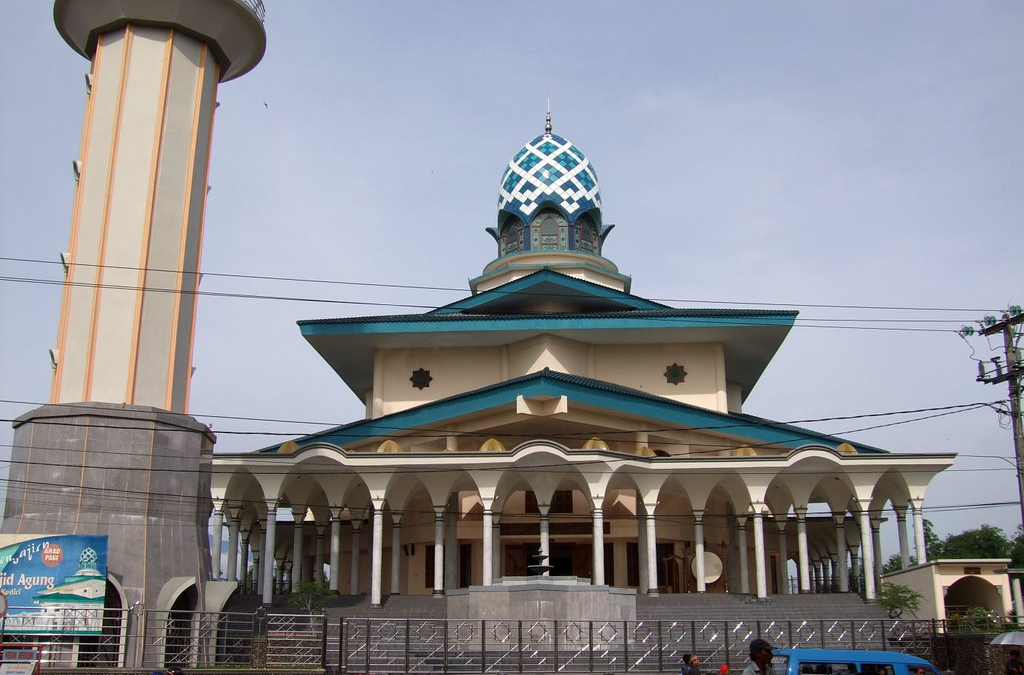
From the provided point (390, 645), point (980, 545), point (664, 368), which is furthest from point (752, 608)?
point (980, 545)

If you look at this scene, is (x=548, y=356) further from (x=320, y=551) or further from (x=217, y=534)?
(x=217, y=534)

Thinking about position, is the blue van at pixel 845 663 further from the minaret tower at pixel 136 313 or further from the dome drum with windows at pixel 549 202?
the dome drum with windows at pixel 549 202

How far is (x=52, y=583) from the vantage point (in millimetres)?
17484

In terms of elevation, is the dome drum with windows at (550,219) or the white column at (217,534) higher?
the dome drum with windows at (550,219)

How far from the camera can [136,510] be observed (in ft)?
64.6

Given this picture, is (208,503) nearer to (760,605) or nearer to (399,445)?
(399,445)

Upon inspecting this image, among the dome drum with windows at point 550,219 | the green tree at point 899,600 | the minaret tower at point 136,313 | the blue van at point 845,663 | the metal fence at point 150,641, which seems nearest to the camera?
the blue van at point 845,663

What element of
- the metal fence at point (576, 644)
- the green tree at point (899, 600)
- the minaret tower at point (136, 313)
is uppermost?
the minaret tower at point (136, 313)

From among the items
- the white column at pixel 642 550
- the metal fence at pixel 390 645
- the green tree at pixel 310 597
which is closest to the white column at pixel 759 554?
the white column at pixel 642 550

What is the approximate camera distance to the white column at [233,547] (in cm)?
3123

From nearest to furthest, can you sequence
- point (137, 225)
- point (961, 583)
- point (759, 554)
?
point (137, 225) → point (961, 583) → point (759, 554)

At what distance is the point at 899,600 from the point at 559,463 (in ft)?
29.7

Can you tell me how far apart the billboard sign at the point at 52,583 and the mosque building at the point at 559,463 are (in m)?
9.86

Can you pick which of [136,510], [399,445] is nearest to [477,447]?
[399,445]
